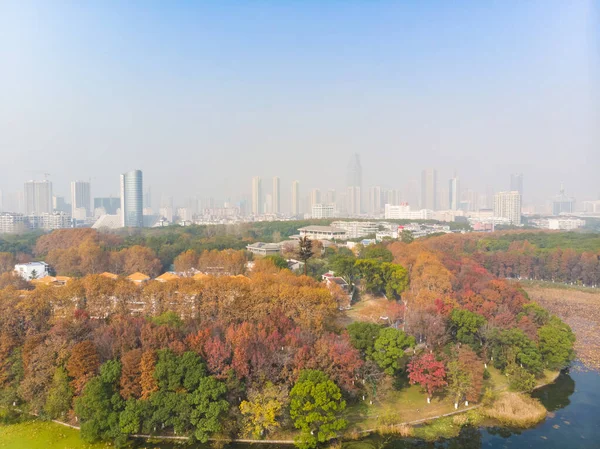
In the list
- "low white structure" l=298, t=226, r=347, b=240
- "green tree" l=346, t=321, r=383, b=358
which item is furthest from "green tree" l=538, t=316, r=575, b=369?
"low white structure" l=298, t=226, r=347, b=240

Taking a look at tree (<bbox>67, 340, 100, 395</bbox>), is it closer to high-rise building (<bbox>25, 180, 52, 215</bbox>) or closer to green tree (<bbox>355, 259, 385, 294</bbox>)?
green tree (<bbox>355, 259, 385, 294</bbox>)

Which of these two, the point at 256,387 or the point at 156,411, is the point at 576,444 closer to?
the point at 256,387

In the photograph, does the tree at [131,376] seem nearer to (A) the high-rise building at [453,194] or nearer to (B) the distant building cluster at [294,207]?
(B) the distant building cluster at [294,207]

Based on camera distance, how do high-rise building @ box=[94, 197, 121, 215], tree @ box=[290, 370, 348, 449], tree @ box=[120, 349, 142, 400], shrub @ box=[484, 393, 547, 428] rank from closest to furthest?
tree @ box=[290, 370, 348, 449] → tree @ box=[120, 349, 142, 400] → shrub @ box=[484, 393, 547, 428] → high-rise building @ box=[94, 197, 121, 215]

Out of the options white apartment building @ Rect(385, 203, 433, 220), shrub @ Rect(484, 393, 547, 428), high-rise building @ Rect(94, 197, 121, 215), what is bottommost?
shrub @ Rect(484, 393, 547, 428)

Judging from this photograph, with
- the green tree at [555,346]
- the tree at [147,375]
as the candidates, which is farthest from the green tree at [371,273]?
the tree at [147,375]

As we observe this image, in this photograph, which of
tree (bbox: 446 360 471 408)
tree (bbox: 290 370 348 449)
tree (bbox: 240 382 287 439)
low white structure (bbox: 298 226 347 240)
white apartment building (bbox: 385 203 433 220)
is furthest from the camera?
white apartment building (bbox: 385 203 433 220)

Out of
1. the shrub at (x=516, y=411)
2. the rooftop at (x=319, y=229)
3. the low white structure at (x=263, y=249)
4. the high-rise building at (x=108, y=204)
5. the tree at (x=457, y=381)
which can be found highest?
the high-rise building at (x=108, y=204)
